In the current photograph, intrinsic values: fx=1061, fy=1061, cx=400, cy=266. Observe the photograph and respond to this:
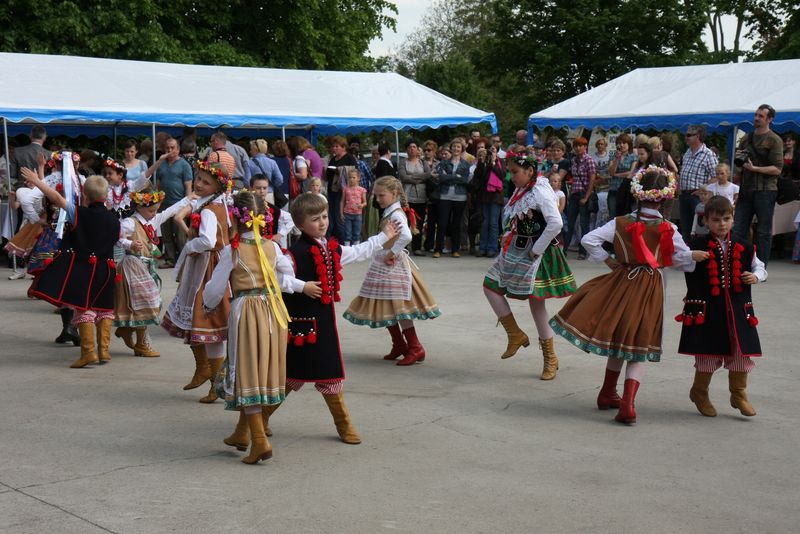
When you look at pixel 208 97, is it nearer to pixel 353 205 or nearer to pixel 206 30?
pixel 353 205

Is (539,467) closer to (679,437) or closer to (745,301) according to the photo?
(679,437)

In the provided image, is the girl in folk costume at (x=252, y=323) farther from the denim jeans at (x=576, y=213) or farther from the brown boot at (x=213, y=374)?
the denim jeans at (x=576, y=213)

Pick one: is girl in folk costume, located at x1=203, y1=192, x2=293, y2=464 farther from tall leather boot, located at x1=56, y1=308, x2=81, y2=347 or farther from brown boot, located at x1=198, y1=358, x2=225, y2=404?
tall leather boot, located at x1=56, y1=308, x2=81, y2=347

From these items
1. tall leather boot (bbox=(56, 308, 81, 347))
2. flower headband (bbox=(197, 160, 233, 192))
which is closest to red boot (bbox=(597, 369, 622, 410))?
flower headband (bbox=(197, 160, 233, 192))

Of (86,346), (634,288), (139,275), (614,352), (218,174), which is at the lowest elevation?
(86,346)

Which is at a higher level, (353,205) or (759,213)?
(759,213)

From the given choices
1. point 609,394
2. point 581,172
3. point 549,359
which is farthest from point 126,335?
point 581,172

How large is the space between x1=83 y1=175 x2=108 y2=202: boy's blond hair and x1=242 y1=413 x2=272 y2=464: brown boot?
3.18 metres

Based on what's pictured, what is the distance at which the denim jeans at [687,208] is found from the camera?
49.0ft

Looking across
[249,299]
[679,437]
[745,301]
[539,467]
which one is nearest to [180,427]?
[249,299]

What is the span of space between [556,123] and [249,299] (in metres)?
13.6

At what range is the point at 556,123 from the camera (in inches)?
730

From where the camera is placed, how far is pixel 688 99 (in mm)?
17250

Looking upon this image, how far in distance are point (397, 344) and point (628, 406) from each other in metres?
2.49
